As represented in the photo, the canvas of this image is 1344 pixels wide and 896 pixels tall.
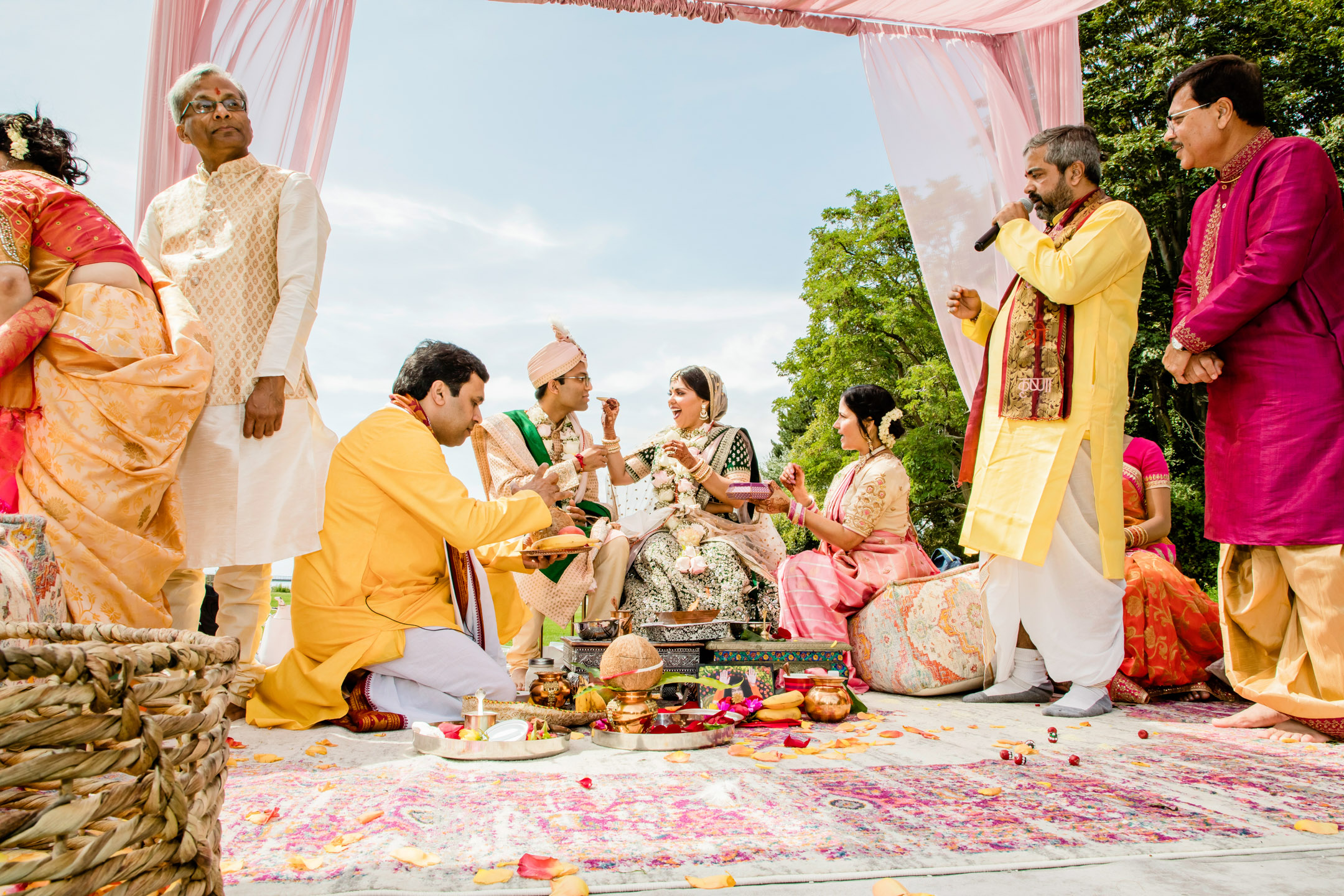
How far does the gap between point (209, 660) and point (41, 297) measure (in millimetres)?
2600

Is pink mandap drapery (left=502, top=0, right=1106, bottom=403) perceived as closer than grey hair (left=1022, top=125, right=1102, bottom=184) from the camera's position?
No

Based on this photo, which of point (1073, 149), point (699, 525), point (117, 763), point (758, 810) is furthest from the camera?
point (699, 525)

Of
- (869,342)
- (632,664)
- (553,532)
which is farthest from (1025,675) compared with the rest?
(869,342)

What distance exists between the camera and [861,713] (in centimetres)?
361

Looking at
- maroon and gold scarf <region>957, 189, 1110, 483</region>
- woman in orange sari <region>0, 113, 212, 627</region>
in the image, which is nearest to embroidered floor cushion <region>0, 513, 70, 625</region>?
woman in orange sari <region>0, 113, 212, 627</region>

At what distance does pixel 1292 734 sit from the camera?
295cm

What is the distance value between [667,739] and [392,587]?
1380mm

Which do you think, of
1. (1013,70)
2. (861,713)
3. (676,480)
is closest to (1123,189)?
(1013,70)

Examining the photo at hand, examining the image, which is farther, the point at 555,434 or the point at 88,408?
the point at 555,434

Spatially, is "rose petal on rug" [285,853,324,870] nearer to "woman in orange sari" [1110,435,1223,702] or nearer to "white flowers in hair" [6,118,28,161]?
"white flowers in hair" [6,118,28,161]

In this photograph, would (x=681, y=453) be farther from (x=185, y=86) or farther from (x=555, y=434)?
(x=185, y=86)

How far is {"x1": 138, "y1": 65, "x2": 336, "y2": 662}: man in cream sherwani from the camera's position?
3561 millimetres

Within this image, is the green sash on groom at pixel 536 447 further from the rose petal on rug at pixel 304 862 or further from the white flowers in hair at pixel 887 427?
the rose petal on rug at pixel 304 862

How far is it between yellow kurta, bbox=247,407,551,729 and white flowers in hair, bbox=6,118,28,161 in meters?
1.52
